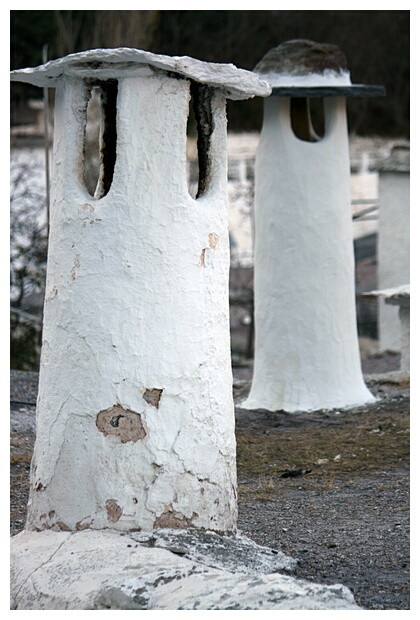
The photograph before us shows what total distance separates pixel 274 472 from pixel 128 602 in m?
3.41

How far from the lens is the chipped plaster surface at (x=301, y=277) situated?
1012 centimetres

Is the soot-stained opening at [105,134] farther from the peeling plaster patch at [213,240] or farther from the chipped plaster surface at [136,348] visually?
the peeling plaster patch at [213,240]

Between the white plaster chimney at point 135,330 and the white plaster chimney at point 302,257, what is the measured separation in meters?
4.83

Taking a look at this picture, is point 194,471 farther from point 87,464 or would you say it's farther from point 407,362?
point 407,362

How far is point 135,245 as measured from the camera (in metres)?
5.12

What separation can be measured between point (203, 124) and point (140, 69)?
0.51 meters

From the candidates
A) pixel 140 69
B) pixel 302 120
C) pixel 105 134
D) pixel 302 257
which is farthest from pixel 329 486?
pixel 302 120

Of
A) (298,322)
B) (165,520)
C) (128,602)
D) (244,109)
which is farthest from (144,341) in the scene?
(244,109)

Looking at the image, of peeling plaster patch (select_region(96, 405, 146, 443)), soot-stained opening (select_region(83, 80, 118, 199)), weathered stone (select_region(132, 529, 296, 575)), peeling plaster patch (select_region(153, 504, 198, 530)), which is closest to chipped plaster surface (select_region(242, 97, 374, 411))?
soot-stained opening (select_region(83, 80, 118, 199))

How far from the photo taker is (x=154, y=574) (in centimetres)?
460

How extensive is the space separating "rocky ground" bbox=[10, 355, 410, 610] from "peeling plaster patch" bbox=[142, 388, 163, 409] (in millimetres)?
1100

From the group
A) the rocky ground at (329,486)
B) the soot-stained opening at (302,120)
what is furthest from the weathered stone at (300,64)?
the rocky ground at (329,486)

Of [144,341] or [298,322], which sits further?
[298,322]

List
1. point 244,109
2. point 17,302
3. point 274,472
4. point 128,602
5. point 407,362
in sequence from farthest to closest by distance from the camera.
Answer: point 244,109 < point 17,302 < point 407,362 < point 274,472 < point 128,602
